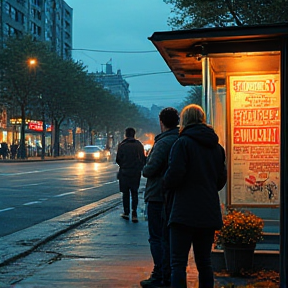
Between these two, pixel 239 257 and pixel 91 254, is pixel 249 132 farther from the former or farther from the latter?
pixel 91 254

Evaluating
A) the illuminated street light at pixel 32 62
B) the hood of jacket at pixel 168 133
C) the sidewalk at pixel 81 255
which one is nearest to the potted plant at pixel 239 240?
the sidewalk at pixel 81 255

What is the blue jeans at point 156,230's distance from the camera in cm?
553

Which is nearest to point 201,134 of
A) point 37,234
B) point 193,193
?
point 193,193

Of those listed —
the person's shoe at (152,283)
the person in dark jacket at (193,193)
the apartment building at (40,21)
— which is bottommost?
the person's shoe at (152,283)

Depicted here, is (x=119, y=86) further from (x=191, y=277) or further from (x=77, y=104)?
(x=191, y=277)

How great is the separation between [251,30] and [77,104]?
54.1m

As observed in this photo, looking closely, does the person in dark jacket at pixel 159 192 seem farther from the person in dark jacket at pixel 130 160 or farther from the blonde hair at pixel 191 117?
the person in dark jacket at pixel 130 160

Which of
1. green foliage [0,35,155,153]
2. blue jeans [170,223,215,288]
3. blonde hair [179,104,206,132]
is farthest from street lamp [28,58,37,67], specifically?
A: blue jeans [170,223,215,288]

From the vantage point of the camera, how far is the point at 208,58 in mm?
6203

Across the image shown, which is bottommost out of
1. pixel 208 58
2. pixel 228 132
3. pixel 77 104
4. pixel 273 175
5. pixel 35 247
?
pixel 35 247

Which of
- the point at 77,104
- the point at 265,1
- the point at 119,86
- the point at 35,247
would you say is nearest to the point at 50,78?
the point at 77,104

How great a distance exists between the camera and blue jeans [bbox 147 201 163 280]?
18.1ft

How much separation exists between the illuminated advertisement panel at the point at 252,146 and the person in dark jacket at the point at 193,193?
2.72m

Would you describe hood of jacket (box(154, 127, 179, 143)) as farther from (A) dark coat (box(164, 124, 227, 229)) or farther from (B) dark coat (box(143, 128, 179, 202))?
(A) dark coat (box(164, 124, 227, 229))
